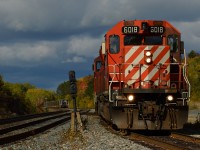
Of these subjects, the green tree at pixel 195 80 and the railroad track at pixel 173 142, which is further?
the green tree at pixel 195 80

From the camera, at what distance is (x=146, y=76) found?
561 inches

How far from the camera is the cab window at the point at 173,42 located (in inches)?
591

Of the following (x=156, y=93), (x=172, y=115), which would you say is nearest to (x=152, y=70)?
(x=156, y=93)

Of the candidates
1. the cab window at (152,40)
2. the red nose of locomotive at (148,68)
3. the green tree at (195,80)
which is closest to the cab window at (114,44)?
the red nose of locomotive at (148,68)

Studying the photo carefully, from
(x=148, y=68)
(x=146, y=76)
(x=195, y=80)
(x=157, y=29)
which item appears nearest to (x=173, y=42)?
(x=157, y=29)

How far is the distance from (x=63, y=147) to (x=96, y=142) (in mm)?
1226

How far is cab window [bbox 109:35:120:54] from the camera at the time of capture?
15.0 meters

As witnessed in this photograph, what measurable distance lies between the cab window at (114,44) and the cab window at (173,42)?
1966 millimetres

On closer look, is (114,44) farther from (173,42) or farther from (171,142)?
(171,142)

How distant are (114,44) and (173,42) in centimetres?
228

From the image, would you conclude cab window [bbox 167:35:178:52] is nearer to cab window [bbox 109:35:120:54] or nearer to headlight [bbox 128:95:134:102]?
cab window [bbox 109:35:120:54]

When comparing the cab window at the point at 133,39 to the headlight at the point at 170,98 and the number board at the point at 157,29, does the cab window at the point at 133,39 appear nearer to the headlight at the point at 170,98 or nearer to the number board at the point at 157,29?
the number board at the point at 157,29

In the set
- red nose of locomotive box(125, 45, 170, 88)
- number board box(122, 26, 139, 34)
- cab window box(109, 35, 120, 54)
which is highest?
number board box(122, 26, 139, 34)

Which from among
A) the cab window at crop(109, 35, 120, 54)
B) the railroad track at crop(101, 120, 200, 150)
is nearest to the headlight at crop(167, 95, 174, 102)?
the railroad track at crop(101, 120, 200, 150)
